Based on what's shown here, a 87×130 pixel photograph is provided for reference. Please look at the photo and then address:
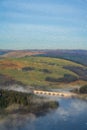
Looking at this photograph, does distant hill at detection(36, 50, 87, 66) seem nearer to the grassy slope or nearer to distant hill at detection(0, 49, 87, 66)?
distant hill at detection(0, 49, 87, 66)

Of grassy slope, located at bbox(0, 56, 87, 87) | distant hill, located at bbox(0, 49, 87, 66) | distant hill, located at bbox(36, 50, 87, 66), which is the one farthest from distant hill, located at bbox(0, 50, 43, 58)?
grassy slope, located at bbox(0, 56, 87, 87)

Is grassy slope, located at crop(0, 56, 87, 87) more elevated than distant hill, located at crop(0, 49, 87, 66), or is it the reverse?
distant hill, located at crop(0, 49, 87, 66)

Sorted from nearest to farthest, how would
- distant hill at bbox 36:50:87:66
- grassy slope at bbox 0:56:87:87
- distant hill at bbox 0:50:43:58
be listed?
grassy slope at bbox 0:56:87:87
distant hill at bbox 36:50:87:66
distant hill at bbox 0:50:43:58

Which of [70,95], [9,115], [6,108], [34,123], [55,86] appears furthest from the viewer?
[55,86]

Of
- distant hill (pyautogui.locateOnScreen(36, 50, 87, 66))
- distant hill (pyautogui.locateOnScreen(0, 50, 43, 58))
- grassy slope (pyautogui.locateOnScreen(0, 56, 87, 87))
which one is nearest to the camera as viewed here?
grassy slope (pyautogui.locateOnScreen(0, 56, 87, 87))

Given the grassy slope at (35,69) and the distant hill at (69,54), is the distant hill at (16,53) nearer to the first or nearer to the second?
the distant hill at (69,54)

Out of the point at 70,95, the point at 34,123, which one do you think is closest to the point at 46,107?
the point at 34,123

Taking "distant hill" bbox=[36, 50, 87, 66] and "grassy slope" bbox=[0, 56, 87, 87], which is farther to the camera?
"distant hill" bbox=[36, 50, 87, 66]

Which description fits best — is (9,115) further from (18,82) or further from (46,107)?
(18,82)

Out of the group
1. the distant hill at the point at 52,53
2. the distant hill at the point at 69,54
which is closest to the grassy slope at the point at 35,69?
the distant hill at the point at 52,53
